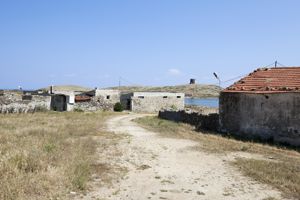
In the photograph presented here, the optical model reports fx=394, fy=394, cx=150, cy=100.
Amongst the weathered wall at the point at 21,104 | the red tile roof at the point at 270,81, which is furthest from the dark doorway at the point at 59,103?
the red tile roof at the point at 270,81

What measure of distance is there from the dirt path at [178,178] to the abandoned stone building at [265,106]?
5655 millimetres

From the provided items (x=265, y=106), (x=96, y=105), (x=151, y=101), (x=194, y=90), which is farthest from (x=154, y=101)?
(x=194, y=90)

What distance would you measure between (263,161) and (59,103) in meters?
34.0

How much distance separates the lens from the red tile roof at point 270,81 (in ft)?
67.6

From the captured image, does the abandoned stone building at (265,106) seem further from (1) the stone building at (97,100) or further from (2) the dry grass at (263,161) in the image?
(1) the stone building at (97,100)

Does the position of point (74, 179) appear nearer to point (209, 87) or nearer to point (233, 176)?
point (233, 176)

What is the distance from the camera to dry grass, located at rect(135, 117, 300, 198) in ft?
35.4

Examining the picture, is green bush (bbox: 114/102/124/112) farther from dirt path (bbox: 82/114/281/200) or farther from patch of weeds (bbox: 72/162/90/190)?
patch of weeds (bbox: 72/162/90/190)

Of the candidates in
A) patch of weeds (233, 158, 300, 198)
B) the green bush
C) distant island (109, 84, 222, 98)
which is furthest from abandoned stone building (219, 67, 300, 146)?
distant island (109, 84, 222, 98)

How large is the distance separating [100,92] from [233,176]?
1553 inches

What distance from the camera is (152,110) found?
49031 millimetres

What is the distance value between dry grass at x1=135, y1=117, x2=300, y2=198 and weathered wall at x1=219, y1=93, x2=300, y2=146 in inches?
59.0

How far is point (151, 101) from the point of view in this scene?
161ft

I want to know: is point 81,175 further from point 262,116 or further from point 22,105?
point 22,105
